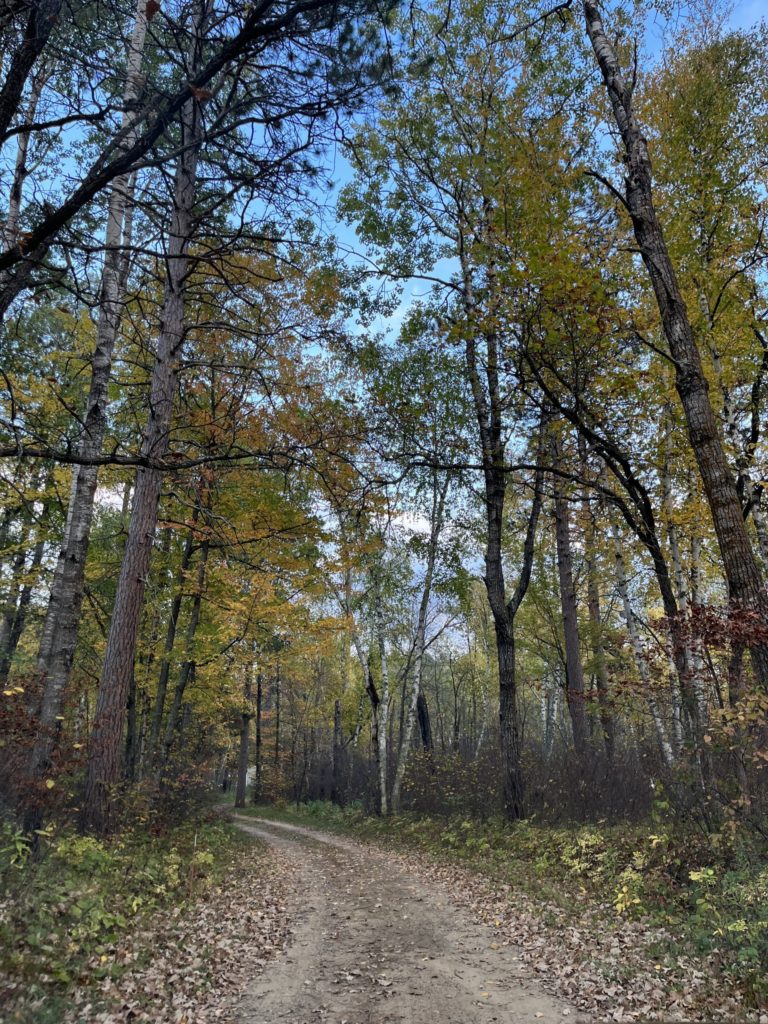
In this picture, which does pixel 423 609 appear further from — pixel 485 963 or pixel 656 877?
pixel 485 963

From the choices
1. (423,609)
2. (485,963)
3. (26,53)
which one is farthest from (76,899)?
(423,609)

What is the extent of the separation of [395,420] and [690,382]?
18.2ft

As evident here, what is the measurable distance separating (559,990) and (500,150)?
1108 cm

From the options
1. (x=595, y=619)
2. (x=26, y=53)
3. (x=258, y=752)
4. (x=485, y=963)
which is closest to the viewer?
(x=26, y=53)

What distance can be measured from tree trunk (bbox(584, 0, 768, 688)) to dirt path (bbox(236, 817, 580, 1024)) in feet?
11.8

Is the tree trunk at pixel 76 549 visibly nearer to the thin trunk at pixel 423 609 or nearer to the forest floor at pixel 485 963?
the forest floor at pixel 485 963

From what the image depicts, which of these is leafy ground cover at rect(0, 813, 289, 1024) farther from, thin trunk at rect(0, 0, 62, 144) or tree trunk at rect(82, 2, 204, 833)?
thin trunk at rect(0, 0, 62, 144)

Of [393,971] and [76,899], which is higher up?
[76,899]

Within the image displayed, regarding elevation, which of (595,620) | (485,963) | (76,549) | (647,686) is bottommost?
(485,963)

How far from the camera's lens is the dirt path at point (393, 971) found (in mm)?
4293

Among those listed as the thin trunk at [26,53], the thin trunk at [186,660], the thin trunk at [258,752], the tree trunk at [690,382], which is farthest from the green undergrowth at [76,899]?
the thin trunk at [258,752]

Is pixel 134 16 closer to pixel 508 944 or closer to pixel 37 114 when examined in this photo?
pixel 37 114

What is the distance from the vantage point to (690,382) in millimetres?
6426

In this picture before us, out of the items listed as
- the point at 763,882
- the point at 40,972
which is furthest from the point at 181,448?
the point at 763,882
